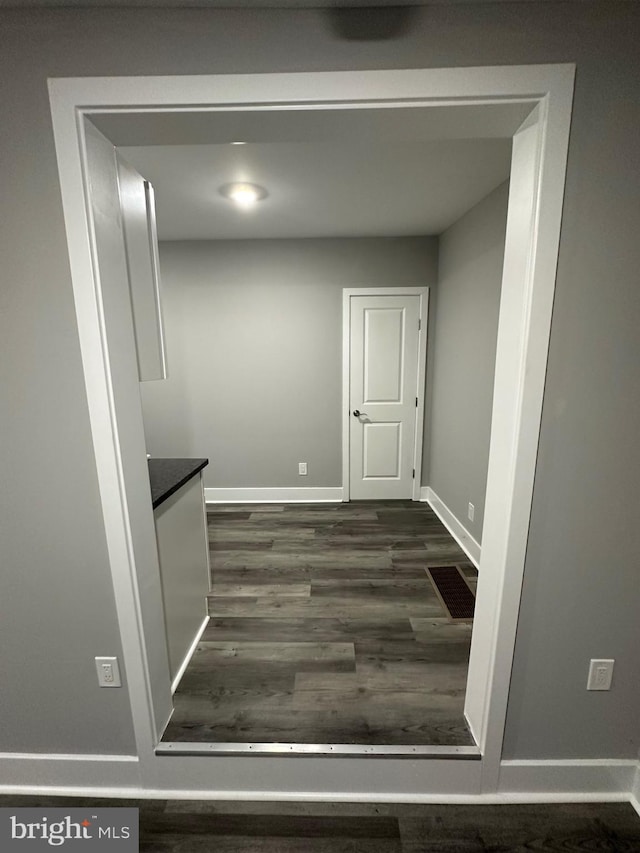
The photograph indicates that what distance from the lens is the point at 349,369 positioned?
333 cm

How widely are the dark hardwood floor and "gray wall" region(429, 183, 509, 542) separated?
1.48 metres

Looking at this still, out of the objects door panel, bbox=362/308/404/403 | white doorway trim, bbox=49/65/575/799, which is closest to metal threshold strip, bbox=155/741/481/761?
white doorway trim, bbox=49/65/575/799

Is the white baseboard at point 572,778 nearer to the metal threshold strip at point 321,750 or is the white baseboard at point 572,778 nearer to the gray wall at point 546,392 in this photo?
the gray wall at point 546,392

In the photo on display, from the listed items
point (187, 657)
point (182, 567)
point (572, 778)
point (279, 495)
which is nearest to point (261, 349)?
point (279, 495)

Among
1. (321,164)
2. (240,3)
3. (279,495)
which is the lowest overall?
(279,495)

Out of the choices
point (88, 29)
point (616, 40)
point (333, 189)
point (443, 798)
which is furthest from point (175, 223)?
point (443, 798)

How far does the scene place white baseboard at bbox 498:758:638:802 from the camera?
1.21 m

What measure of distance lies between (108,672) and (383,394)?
2.87 m

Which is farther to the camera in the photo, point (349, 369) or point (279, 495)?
point (279, 495)

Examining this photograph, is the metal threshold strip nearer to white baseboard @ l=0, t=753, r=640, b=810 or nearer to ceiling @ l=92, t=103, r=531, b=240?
white baseboard @ l=0, t=753, r=640, b=810

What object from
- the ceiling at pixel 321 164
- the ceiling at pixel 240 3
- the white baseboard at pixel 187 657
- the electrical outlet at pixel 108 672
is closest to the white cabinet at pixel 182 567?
the white baseboard at pixel 187 657

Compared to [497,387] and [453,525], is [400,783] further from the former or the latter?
[453,525]

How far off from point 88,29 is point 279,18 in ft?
1.61

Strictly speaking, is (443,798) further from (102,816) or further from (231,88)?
(231,88)
